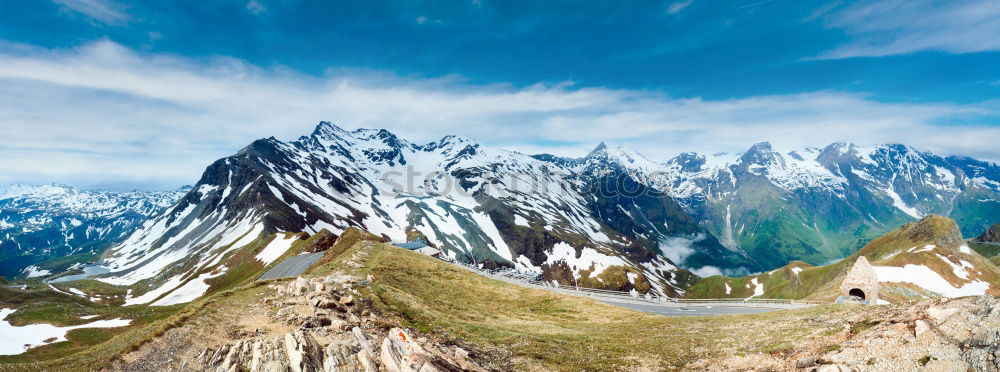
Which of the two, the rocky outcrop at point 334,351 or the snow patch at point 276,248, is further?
the snow patch at point 276,248

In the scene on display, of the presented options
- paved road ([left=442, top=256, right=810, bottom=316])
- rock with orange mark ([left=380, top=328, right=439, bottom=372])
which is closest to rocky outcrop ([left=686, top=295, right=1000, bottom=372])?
rock with orange mark ([left=380, top=328, right=439, bottom=372])

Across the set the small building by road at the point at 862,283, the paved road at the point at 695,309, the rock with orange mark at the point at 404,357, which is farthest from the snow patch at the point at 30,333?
the small building by road at the point at 862,283

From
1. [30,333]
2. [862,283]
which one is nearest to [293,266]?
[30,333]

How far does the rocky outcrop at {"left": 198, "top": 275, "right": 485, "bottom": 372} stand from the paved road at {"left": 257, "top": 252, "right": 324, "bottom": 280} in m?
56.5

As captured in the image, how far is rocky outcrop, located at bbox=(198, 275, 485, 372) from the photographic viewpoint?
22.3 m

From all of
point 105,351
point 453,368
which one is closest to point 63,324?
point 105,351

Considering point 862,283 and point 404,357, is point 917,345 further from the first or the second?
point 862,283

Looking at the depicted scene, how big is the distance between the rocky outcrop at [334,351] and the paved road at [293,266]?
185 ft

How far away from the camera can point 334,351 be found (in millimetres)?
23609

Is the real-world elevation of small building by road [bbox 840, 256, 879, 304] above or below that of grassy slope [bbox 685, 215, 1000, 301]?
above

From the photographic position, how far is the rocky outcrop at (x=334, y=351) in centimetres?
2227

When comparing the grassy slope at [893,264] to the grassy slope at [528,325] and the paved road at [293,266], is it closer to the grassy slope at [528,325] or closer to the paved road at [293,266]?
the grassy slope at [528,325]

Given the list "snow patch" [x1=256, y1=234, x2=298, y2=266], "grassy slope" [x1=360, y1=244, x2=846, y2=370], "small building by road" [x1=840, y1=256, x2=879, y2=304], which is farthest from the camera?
"snow patch" [x1=256, y1=234, x2=298, y2=266]

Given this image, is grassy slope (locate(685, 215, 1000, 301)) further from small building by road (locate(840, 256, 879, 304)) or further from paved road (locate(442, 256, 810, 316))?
paved road (locate(442, 256, 810, 316))
